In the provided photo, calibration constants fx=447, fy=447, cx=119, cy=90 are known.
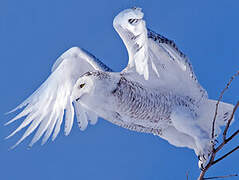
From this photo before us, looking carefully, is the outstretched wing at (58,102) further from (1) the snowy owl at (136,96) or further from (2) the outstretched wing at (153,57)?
(2) the outstretched wing at (153,57)

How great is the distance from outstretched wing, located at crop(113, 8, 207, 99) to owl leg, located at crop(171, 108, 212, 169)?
7.4 inches

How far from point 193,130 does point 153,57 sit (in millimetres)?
502

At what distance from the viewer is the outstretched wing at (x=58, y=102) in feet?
9.91

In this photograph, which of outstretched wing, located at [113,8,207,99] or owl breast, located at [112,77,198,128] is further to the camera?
owl breast, located at [112,77,198,128]

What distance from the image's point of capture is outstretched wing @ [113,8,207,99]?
89.7 inches

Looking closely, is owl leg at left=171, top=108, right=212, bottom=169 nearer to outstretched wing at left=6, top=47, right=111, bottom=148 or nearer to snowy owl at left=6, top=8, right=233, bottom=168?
snowy owl at left=6, top=8, right=233, bottom=168

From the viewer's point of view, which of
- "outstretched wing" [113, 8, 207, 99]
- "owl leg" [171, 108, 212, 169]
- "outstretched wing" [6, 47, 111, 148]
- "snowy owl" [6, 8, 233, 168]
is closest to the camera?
"outstretched wing" [113, 8, 207, 99]

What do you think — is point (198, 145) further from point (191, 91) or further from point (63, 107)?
point (63, 107)

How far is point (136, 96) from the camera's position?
8.31 ft

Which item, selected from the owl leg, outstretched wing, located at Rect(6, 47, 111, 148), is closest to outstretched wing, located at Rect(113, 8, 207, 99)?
the owl leg

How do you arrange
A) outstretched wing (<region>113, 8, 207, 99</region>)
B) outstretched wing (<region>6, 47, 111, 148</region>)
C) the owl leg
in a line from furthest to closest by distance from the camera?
outstretched wing (<region>6, 47, 111, 148</region>)
the owl leg
outstretched wing (<region>113, 8, 207, 99</region>)

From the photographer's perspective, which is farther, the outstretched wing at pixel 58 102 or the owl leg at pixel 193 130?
the outstretched wing at pixel 58 102

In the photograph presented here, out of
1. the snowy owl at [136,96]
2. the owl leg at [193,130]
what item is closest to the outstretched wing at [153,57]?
the snowy owl at [136,96]

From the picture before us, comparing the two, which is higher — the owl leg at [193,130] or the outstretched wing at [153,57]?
the outstretched wing at [153,57]
